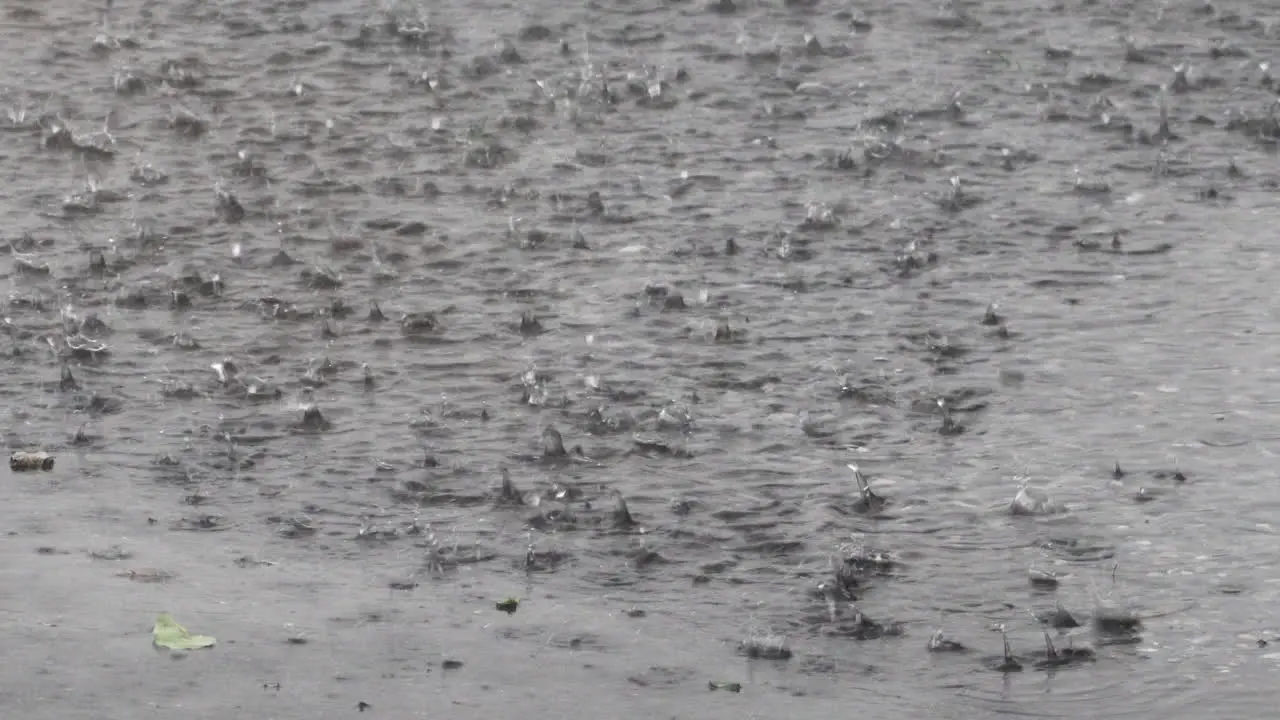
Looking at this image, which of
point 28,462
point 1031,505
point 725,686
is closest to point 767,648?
point 725,686

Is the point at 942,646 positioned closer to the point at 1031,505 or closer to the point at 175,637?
the point at 1031,505

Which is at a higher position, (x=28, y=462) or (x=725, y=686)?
(x=28, y=462)

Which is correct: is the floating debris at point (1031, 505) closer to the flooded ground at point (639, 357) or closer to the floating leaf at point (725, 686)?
the flooded ground at point (639, 357)

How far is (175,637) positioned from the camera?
7.84m

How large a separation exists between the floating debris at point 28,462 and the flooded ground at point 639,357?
0.04 metres

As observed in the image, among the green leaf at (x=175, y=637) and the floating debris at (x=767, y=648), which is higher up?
the floating debris at (x=767, y=648)

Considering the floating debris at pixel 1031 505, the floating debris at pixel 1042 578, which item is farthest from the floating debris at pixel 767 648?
the floating debris at pixel 1031 505

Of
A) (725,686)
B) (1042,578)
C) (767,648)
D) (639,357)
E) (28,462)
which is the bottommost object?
(725,686)

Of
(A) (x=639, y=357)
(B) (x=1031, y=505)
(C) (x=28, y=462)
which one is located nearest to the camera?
(B) (x=1031, y=505)

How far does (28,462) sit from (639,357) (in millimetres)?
3287

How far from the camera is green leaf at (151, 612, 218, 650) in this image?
25.6ft

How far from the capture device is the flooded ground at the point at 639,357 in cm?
788

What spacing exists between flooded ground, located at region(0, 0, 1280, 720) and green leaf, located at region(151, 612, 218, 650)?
4.9 inches

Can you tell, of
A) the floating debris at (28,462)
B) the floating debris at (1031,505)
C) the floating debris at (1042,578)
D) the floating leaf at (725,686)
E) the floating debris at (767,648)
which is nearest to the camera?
the floating leaf at (725,686)
